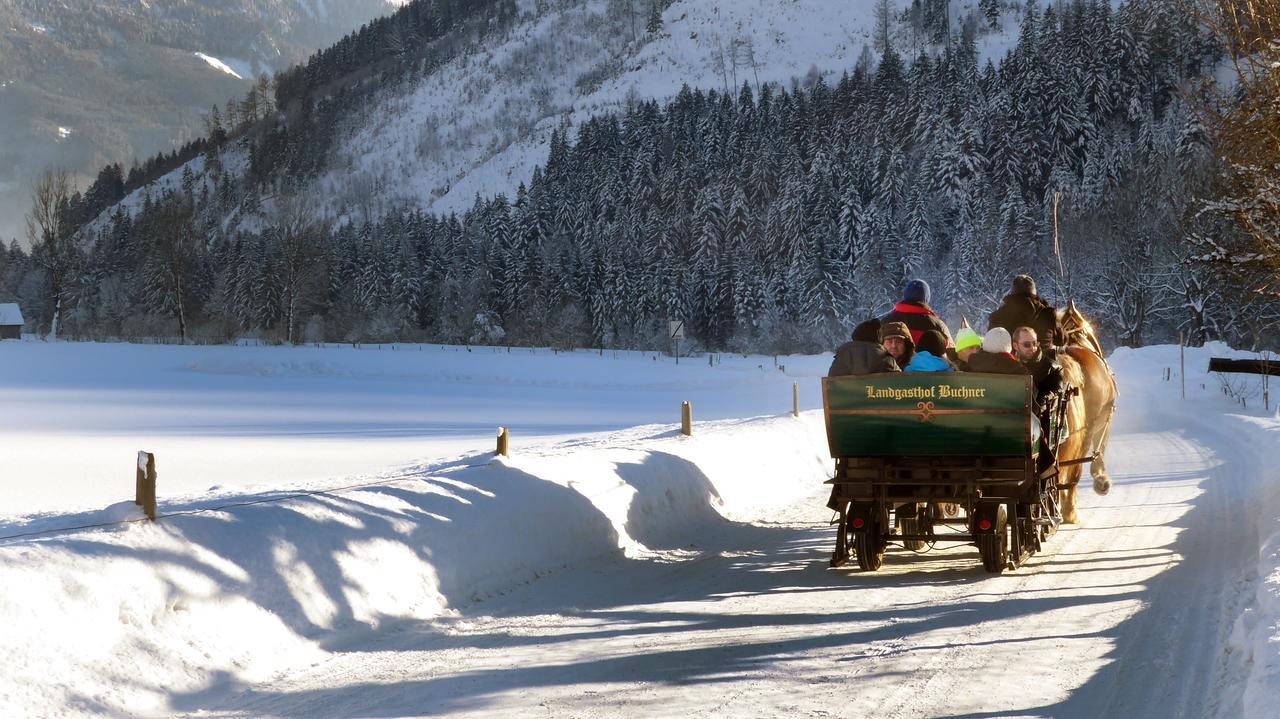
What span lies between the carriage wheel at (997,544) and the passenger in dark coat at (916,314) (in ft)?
5.82

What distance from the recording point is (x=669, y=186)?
11600 centimetres

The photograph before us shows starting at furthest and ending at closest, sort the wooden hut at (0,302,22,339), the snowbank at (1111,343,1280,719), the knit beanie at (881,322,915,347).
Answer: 1. the wooden hut at (0,302,22,339)
2. the knit beanie at (881,322,915,347)
3. the snowbank at (1111,343,1280,719)

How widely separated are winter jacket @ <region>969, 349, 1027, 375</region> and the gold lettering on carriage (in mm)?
480

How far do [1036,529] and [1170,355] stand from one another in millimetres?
36167

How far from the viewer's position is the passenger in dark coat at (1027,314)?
11242mm

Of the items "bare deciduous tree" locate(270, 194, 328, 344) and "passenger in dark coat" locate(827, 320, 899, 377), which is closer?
"passenger in dark coat" locate(827, 320, 899, 377)

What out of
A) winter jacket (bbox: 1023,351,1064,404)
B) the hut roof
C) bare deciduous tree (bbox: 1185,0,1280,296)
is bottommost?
winter jacket (bbox: 1023,351,1064,404)

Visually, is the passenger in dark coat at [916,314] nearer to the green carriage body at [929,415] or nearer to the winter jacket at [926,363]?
the winter jacket at [926,363]

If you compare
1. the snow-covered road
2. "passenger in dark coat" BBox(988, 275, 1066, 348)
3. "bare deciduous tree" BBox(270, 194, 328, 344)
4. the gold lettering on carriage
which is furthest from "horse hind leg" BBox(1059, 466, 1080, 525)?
"bare deciduous tree" BBox(270, 194, 328, 344)

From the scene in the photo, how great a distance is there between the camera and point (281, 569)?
7.59m

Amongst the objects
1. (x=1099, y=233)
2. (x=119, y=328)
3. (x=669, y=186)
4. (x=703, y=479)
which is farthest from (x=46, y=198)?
(x=703, y=479)

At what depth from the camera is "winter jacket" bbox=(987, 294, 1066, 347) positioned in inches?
442

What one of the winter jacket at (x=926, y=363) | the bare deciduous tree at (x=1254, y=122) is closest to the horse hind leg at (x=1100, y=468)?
the bare deciduous tree at (x=1254, y=122)

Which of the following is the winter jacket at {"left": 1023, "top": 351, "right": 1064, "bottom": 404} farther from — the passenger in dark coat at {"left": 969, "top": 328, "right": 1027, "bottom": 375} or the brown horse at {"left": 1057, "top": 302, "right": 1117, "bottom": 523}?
the brown horse at {"left": 1057, "top": 302, "right": 1117, "bottom": 523}
